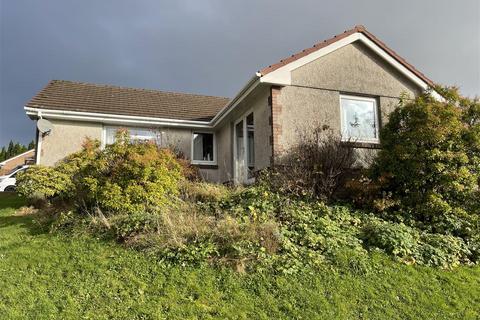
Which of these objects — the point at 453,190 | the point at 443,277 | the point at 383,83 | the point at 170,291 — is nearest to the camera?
the point at 170,291

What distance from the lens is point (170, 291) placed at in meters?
5.63

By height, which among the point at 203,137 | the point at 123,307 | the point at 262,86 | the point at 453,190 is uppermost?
the point at 262,86

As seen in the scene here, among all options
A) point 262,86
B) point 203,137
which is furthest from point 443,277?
point 203,137

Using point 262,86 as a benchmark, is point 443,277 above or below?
below

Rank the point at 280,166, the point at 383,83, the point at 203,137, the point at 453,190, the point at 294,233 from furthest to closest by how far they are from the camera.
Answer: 1. the point at 203,137
2. the point at 383,83
3. the point at 280,166
4. the point at 453,190
5. the point at 294,233

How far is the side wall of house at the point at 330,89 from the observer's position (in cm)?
1163

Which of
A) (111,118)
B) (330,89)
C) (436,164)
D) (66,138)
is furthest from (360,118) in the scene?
(66,138)

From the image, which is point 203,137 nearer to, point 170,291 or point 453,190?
point 453,190

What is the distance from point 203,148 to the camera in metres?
16.5

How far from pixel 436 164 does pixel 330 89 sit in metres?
4.44

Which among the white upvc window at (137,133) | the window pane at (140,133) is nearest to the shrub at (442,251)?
the white upvc window at (137,133)

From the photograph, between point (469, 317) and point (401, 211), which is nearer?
point (469, 317)

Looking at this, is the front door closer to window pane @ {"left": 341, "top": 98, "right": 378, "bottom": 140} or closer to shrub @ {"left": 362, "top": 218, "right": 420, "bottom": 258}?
window pane @ {"left": 341, "top": 98, "right": 378, "bottom": 140}

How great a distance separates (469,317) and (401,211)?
3.54 metres
